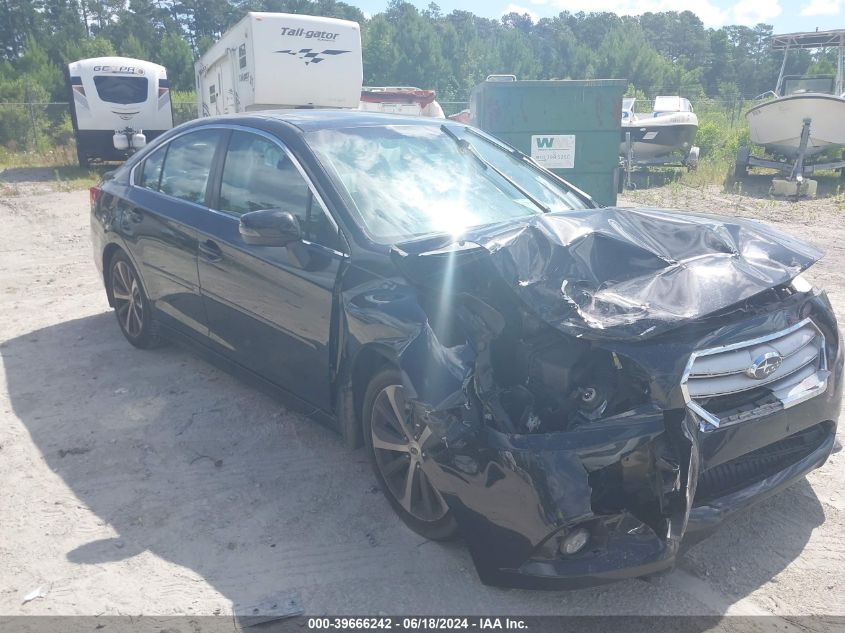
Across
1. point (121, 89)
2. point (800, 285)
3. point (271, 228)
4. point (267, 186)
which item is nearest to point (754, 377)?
point (800, 285)

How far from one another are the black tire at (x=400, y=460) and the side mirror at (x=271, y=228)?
2.71 feet

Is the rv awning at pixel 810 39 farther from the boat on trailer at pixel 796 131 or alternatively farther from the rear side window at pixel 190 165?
the rear side window at pixel 190 165

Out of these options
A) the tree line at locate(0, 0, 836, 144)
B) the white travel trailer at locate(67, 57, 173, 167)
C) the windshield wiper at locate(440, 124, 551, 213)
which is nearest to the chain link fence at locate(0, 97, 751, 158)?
the tree line at locate(0, 0, 836, 144)

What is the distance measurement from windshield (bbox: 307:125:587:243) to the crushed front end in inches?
29.4

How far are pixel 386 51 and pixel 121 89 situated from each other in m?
35.2

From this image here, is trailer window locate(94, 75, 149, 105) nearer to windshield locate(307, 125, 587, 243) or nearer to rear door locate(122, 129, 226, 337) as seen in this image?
rear door locate(122, 129, 226, 337)

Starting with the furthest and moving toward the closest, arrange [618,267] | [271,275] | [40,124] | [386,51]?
[386,51] → [40,124] → [271,275] → [618,267]

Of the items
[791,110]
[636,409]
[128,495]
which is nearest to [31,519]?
[128,495]

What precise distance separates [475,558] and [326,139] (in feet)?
7.60

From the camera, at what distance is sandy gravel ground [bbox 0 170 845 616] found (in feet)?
9.68

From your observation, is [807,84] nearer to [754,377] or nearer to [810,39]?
[810,39]

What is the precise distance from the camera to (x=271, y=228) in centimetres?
358

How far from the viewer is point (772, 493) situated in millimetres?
3000

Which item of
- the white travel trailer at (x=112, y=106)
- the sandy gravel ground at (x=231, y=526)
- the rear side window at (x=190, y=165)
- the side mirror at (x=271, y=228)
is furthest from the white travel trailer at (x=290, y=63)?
the side mirror at (x=271, y=228)
